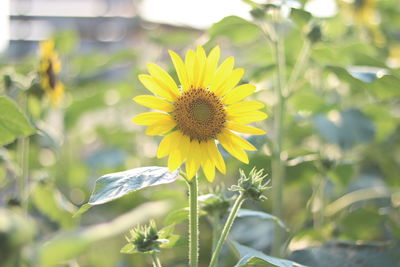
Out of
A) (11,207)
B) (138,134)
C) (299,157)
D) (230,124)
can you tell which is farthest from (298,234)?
(138,134)

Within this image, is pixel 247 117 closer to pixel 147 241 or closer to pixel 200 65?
pixel 200 65

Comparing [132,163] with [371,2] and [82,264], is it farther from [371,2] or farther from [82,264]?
[371,2]

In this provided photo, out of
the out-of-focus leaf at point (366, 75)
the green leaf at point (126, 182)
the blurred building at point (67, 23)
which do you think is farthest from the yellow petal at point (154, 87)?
the blurred building at point (67, 23)

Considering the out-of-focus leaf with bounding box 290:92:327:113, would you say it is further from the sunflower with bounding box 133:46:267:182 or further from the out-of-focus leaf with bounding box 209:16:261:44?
the sunflower with bounding box 133:46:267:182

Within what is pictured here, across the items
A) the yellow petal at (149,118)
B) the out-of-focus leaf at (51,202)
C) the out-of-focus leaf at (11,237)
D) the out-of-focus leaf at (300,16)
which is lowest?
the out-of-focus leaf at (51,202)

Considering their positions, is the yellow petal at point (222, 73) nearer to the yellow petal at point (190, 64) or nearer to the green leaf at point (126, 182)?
the yellow petal at point (190, 64)

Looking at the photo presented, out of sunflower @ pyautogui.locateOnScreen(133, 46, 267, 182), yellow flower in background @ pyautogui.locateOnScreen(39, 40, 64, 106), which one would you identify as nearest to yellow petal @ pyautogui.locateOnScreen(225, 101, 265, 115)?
sunflower @ pyautogui.locateOnScreen(133, 46, 267, 182)
